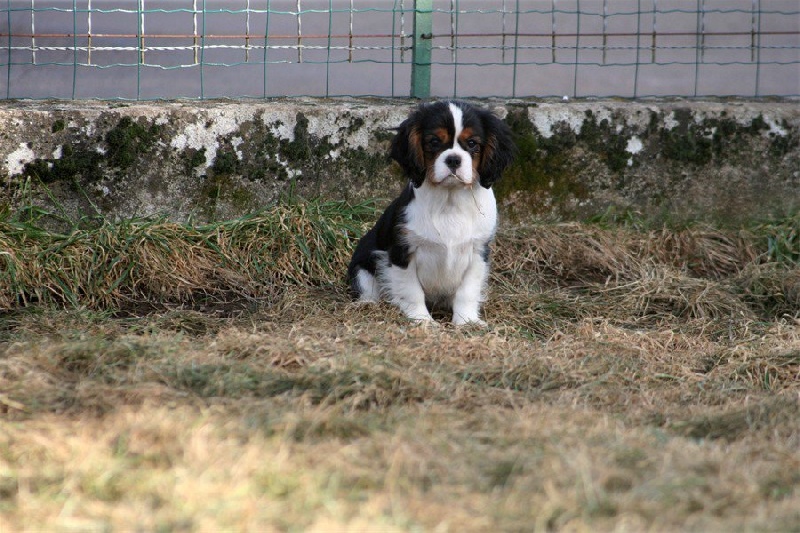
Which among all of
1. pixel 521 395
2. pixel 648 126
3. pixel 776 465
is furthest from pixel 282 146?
pixel 776 465

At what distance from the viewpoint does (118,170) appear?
18.7ft

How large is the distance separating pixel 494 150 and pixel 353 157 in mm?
1343

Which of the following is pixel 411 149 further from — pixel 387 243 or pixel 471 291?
pixel 471 291

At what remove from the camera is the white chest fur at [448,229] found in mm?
5086

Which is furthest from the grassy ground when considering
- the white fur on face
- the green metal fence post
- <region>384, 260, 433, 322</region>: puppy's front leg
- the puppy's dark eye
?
the green metal fence post

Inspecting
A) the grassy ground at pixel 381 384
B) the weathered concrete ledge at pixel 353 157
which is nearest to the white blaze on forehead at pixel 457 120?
the grassy ground at pixel 381 384

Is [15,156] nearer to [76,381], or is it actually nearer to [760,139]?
[76,381]

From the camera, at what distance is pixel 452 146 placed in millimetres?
4883

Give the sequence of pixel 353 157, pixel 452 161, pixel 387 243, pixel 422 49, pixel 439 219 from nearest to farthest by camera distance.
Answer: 1. pixel 452 161
2. pixel 439 219
3. pixel 387 243
4. pixel 353 157
5. pixel 422 49

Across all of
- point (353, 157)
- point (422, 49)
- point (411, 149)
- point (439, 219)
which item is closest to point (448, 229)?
point (439, 219)

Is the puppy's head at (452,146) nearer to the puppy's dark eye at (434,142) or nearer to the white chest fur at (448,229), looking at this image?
the puppy's dark eye at (434,142)

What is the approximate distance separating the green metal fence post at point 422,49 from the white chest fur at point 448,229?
164 cm

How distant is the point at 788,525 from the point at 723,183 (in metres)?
4.21

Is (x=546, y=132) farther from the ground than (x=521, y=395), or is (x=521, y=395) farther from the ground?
(x=546, y=132)
